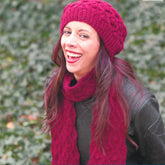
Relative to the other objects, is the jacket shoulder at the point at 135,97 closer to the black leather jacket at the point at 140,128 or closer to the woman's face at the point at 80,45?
the black leather jacket at the point at 140,128

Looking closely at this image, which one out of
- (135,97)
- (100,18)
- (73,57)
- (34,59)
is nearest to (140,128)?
(135,97)

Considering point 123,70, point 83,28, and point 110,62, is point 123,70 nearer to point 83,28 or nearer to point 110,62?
point 110,62

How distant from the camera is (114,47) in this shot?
170 centimetres

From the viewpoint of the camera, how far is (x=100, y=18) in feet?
5.24

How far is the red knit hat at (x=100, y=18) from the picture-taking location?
5.25ft

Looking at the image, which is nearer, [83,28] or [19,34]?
[83,28]

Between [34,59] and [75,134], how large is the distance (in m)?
2.44

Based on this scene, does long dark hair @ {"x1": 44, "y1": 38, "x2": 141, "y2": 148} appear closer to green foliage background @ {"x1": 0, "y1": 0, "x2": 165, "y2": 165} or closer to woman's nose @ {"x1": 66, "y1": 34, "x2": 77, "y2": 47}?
woman's nose @ {"x1": 66, "y1": 34, "x2": 77, "y2": 47}

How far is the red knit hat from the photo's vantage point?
1.60 metres

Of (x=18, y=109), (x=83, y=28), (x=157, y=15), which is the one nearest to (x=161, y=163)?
(x=83, y=28)

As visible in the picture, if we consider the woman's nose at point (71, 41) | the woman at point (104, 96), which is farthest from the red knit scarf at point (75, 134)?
the woman's nose at point (71, 41)

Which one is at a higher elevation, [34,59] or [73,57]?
[73,57]

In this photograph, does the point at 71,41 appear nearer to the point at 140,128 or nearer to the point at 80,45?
the point at 80,45

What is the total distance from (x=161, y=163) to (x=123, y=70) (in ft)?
2.49
